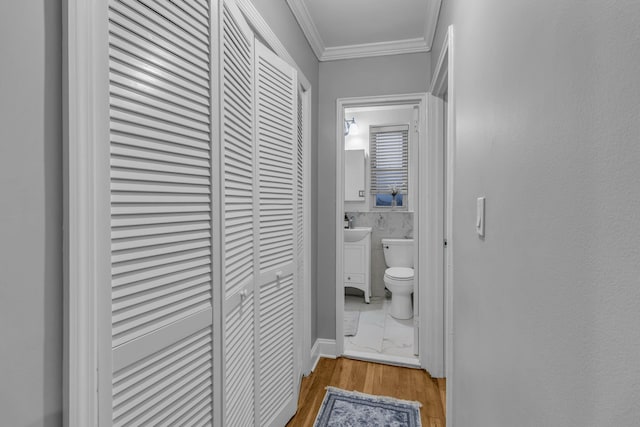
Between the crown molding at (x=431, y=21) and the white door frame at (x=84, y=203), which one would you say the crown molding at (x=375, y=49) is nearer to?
the crown molding at (x=431, y=21)

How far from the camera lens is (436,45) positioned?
2.30m

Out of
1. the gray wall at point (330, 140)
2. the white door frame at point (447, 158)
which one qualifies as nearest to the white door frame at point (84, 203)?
the white door frame at point (447, 158)

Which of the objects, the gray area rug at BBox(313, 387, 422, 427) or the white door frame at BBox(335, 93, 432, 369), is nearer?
the gray area rug at BBox(313, 387, 422, 427)

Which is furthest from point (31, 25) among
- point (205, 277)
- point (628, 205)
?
point (628, 205)

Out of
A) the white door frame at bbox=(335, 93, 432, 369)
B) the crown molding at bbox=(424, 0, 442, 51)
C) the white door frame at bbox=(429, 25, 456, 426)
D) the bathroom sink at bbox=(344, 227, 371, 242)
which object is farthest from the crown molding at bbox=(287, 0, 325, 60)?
the bathroom sink at bbox=(344, 227, 371, 242)

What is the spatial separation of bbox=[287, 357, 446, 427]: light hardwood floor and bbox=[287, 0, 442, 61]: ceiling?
257 cm

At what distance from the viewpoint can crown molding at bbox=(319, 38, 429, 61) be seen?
8.70 feet

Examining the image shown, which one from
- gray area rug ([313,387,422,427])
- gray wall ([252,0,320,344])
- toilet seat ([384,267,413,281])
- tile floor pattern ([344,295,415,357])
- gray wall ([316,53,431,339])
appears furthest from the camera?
toilet seat ([384,267,413,281])

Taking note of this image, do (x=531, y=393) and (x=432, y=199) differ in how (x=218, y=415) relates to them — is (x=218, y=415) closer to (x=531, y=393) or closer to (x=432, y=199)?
(x=531, y=393)

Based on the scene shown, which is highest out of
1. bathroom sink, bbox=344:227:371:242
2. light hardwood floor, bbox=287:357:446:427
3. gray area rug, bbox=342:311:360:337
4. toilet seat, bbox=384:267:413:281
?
bathroom sink, bbox=344:227:371:242

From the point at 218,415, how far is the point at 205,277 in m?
0.49

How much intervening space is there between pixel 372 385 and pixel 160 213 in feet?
6.99

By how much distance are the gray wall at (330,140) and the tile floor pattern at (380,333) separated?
44cm

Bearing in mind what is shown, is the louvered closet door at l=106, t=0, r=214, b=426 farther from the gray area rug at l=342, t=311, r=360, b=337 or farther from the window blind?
the window blind
